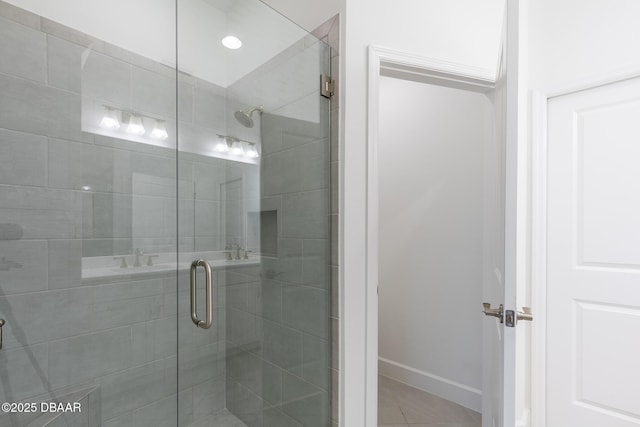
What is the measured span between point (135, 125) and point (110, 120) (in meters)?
0.09

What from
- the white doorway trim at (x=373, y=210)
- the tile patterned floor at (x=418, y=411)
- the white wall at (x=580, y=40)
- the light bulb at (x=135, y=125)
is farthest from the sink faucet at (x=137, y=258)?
the white wall at (x=580, y=40)

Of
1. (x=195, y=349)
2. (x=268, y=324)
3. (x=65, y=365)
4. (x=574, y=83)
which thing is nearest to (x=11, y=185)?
(x=65, y=365)

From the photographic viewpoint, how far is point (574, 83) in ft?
6.35

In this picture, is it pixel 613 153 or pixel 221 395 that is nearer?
pixel 221 395

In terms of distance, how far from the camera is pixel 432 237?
8.52 ft

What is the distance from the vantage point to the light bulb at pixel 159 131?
58.8 inches

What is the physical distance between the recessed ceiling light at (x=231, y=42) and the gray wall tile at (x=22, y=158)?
0.83m

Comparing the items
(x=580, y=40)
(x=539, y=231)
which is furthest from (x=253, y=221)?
(x=580, y=40)

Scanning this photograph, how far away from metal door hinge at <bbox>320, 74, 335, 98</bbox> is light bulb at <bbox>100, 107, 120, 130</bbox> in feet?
3.01

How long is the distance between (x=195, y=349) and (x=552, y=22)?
2736mm

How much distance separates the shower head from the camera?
1527 mm

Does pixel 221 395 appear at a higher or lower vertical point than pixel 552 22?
lower

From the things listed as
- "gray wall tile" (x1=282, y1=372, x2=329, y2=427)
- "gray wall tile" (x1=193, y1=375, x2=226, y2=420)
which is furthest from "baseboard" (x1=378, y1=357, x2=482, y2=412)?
"gray wall tile" (x1=193, y1=375, x2=226, y2=420)

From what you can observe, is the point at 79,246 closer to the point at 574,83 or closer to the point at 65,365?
the point at 65,365
